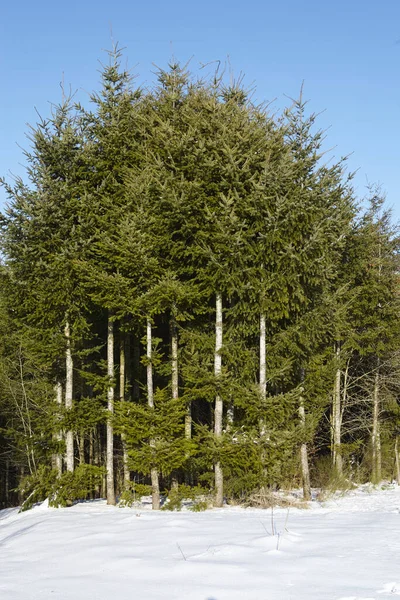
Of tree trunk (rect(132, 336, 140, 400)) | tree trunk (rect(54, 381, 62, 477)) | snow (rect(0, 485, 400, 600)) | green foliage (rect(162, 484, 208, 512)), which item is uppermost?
tree trunk (rect(132, 336, 140, 400))

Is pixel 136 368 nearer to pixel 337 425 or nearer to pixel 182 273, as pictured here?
pixel 182 273

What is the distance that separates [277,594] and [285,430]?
376 inches

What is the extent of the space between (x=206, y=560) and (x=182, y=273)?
9.49 m

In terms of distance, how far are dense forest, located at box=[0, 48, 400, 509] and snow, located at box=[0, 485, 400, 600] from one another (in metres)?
4.21

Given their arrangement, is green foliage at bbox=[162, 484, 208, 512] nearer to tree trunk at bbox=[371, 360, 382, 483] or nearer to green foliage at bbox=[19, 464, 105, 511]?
green foliage at bbox=[19, 464, 105, 511]

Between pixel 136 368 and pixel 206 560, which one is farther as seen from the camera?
pixel 136 368

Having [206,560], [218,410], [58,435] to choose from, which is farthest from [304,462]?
[206,560]

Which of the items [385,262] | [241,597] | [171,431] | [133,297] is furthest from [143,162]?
[241,597]

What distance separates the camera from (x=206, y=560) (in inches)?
251

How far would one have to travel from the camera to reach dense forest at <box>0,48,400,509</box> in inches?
558

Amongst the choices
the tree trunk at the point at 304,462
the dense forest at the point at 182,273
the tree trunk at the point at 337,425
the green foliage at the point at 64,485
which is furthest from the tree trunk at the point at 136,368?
the tree trunk at the point at 337,425

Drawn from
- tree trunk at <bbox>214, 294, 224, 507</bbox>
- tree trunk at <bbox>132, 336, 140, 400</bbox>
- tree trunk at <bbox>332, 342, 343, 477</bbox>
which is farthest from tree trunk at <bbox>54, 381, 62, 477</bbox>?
tree trunk at <bbox>332, 342, 343, 477</bbox>

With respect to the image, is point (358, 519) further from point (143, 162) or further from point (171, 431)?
point (143, 162)

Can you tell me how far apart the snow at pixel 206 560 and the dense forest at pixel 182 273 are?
166 inches
